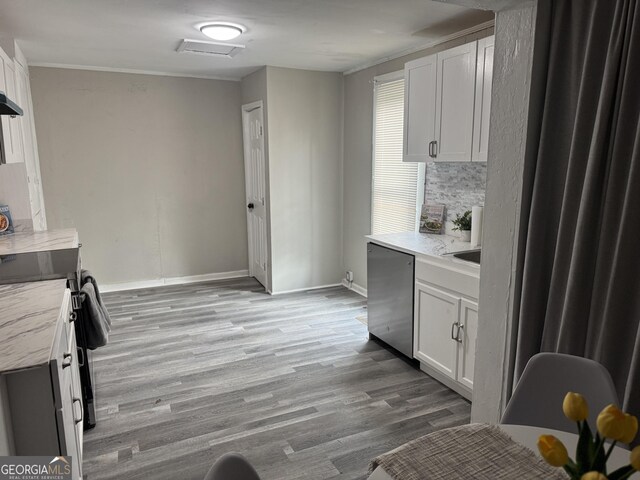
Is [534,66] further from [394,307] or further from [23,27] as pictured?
[23,27]

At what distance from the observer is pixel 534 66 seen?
73.2 inches

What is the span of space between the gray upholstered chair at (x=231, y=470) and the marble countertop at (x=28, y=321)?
0.74 meters

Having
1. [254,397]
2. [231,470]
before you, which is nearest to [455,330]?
[254,397]

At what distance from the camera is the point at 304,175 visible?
5039mm

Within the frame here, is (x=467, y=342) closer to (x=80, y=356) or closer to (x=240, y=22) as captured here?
(x=80, y=356)

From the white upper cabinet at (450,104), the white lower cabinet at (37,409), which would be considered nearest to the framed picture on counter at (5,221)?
the white lower cabinet at (37,409)

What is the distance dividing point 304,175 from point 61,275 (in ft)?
10.2

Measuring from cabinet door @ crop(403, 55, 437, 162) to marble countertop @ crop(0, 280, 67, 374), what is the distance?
2.52 meters

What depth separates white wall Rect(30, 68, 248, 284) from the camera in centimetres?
479

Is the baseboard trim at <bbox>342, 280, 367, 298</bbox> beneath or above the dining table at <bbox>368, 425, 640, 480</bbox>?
beneath

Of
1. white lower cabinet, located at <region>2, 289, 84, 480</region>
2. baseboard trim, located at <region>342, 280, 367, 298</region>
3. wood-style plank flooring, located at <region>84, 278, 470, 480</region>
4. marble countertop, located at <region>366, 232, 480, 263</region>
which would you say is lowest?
wood-style plank flooring, located at <region>84, 278, 470, 480</region>

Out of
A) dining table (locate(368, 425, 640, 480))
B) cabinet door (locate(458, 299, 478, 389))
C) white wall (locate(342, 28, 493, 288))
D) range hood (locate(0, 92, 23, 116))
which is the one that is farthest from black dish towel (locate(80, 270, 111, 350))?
white wall (locate(342, 28, 493, 288))

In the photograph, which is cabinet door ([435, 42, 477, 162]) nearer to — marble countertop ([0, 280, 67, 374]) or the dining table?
the dining table

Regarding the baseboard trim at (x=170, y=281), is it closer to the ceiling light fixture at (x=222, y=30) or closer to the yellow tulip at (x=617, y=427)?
the ceiling light fixture at (x=222, y=30)
